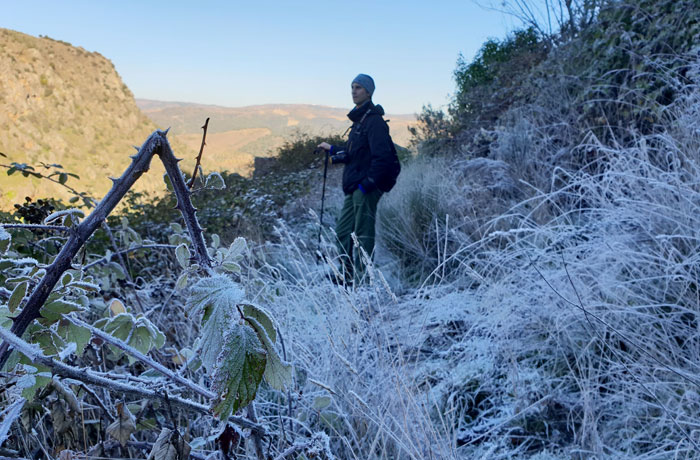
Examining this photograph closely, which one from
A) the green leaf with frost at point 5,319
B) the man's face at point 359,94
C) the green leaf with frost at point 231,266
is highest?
the man's face at point 359,94

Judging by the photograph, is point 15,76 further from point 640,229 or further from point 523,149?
point 640,229

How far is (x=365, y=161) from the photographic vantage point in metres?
4.08

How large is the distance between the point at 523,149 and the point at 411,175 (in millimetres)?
1400

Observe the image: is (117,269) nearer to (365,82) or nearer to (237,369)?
(237,369)

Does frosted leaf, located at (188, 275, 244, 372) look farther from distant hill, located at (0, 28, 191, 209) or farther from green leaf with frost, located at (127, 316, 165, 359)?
distant hill, located at (0, 28, 191, 209)

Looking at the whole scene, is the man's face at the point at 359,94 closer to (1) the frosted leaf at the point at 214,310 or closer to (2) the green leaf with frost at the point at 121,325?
(2) the green leaf with frost at the point at 121,325

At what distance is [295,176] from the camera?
934cm

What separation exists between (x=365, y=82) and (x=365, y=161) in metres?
0.73

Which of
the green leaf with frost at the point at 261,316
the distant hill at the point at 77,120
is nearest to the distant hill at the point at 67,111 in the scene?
the distant hill at the point at 77,120

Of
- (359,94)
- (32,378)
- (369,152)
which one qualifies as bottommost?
(32,378)

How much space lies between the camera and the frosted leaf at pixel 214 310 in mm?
446

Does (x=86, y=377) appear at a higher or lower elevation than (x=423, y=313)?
higher

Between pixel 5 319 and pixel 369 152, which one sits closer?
pixel 5 319

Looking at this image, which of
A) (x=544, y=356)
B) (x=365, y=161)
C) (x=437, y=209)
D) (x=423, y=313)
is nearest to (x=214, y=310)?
(x=544, y=356)
